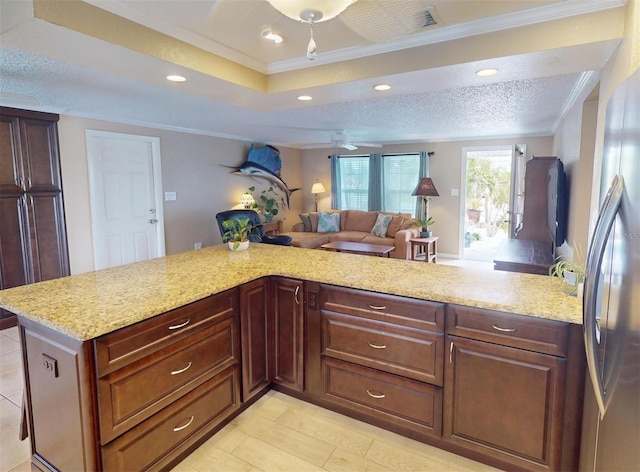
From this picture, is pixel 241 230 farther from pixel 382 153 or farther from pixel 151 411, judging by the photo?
pixel 382 153

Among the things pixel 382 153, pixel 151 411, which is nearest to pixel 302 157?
pixel 382 153

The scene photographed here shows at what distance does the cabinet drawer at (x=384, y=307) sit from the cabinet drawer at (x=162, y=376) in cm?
60

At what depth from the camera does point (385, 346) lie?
2020 millimetres

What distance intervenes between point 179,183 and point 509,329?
5053 millimetres

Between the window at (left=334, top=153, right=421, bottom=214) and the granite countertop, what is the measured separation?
5.07 meters

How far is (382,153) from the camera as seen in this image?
7.51 m

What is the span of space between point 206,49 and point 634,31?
7.08 feet

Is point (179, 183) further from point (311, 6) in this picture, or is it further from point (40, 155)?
point (311, 6)

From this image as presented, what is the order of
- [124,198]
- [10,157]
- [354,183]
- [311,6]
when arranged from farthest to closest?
[354,183]
[124,198]
[10,157]
[311,6]

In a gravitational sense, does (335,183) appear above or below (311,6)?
below

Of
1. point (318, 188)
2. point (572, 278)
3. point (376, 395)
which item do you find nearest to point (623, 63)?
point (572, 278)

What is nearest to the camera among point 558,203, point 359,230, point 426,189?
point 558,203

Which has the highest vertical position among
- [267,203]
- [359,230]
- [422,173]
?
[422,173]

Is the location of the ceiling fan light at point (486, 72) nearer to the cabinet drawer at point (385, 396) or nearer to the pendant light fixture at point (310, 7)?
the pendant light fixture at point (310, 7)
